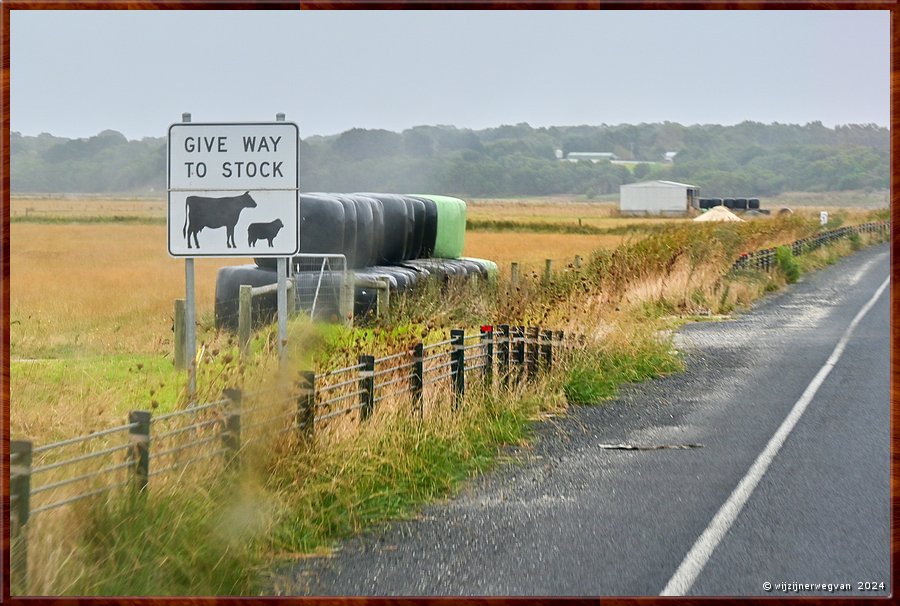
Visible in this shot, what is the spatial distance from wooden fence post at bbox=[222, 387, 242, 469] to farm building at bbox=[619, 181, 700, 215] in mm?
77859

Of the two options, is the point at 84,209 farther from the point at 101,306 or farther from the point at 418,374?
the point at 418,374

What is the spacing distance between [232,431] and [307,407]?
1.03 m

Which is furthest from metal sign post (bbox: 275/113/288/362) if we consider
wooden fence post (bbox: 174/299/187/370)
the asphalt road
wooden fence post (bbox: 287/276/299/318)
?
wooden fence post (bbox: 287/276/299/318)

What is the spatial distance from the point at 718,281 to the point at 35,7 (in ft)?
78.1

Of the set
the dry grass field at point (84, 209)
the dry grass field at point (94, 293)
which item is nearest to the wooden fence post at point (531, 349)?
the dry grass field at point (94, 293)

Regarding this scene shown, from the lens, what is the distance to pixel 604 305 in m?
19.0

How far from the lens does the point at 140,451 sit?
257 inches

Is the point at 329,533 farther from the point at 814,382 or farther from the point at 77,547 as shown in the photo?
the point at 814,382

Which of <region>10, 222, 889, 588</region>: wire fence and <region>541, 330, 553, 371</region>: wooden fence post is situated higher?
<region>10, 222, 889, 588</region>: wire fence

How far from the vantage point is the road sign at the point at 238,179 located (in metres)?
8.73

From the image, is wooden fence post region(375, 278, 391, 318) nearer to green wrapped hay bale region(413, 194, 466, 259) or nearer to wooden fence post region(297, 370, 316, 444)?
green wrapped hay bale region(413, 194, 466, 259)

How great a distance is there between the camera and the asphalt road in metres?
6.55

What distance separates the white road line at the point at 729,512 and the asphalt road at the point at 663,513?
3 cm

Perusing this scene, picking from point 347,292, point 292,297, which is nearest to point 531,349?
point 292,297
